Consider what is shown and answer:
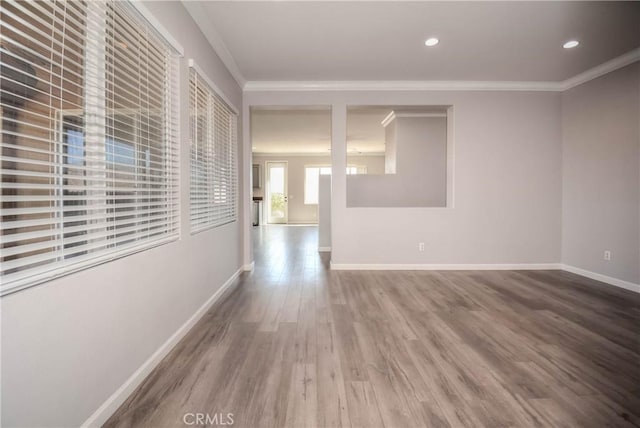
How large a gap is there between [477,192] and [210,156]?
3.50 m

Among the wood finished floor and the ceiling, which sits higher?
the ceiling

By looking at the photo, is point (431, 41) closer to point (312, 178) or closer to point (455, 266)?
point (455, 266)

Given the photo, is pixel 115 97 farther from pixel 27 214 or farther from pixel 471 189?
pixel 471 189

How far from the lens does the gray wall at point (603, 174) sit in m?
3.30

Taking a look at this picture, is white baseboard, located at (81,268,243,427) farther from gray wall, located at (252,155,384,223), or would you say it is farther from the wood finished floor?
gray wall, located at (252,155,384,223)

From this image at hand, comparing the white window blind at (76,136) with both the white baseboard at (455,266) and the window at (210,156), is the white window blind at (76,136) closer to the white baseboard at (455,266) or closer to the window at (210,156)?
the window at (210,156)

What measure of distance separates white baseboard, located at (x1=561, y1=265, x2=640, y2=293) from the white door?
27.1 feet

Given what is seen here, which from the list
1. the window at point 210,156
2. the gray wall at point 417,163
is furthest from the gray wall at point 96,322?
the gray wall at point 417,163

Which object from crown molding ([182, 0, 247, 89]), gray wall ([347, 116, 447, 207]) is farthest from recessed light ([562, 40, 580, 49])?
crown molding ([182, 0, 247, 89])

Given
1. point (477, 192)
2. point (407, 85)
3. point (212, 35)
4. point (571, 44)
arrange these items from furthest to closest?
point (477, 192), point (407, 85), point (571, 44), point (212, 35)

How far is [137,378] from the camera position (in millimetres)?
1643

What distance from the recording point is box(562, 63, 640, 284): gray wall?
3.30 meters

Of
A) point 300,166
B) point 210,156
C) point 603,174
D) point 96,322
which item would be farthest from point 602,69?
point 300,166

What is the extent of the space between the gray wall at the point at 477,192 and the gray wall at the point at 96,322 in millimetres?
2204
